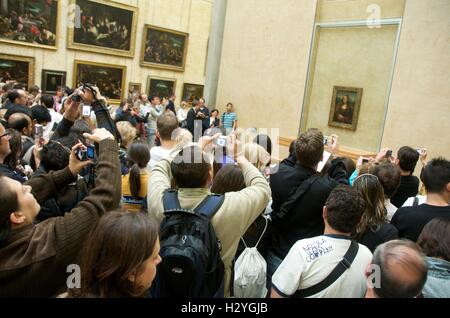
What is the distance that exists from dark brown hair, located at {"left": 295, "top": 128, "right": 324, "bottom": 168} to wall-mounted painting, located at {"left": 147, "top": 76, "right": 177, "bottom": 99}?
1451 centimetres

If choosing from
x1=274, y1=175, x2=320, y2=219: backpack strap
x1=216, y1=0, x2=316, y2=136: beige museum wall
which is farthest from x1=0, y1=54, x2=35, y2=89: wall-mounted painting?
x1=274, y1=175, x2=320, y2=219: backpack strap

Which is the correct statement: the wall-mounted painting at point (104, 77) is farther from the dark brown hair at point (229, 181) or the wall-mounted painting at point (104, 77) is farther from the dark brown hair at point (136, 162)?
the dark brown hair at point (229, 181)

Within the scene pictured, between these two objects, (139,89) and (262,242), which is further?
(139,89)

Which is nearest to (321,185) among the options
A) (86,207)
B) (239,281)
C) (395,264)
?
(239,281)

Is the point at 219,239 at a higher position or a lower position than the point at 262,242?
higher

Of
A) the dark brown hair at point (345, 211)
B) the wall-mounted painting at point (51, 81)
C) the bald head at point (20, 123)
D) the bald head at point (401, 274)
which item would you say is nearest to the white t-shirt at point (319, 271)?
the dark brown hair at point (345, 211)

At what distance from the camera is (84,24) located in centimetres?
1455

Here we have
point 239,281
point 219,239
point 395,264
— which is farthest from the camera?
point 239,281

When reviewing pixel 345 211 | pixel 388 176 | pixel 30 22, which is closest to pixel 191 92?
pixel 30 22

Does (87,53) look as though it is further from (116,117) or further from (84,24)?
(116,117)

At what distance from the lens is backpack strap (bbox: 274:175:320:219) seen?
301 centimetres

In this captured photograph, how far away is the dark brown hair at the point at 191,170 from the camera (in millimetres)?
2422
